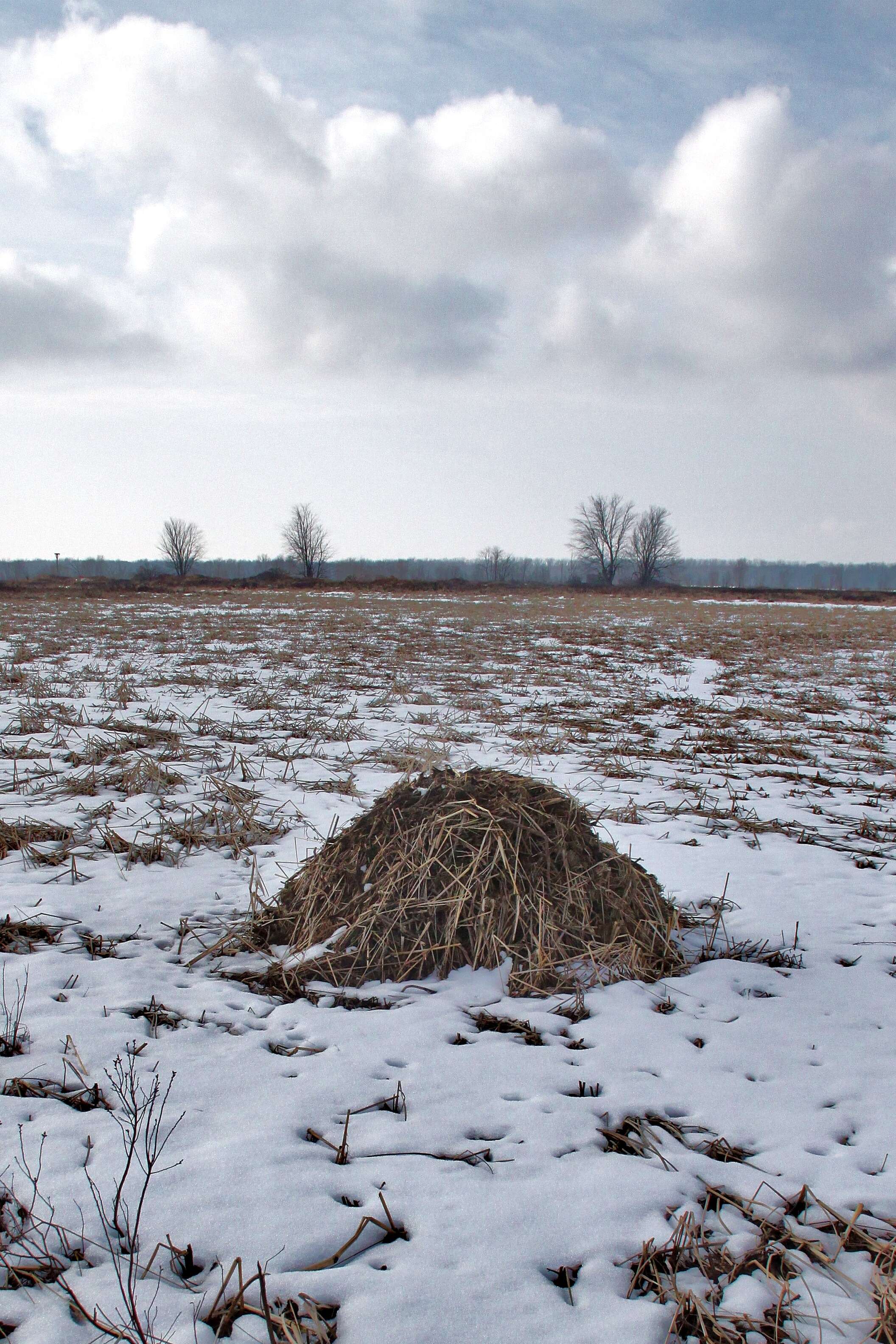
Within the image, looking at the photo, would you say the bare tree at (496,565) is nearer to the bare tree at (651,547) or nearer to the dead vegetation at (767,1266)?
the bare tree at (651,547)

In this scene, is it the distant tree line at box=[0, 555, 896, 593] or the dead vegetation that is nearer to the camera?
the dead vegetation

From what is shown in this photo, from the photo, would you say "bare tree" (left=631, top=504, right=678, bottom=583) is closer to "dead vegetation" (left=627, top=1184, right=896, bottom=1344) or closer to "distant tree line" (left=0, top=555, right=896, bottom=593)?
"distant tree line" (left=0, top=555, right=896, bottom=593)

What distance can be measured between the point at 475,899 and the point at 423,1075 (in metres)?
0.97

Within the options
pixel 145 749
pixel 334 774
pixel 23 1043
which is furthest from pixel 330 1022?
pixel 145 749

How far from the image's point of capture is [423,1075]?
2365mm

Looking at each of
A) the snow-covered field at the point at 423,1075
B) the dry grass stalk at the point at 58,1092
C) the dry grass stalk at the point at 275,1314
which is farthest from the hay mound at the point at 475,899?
the dry grass stalk at the point at 275,1314

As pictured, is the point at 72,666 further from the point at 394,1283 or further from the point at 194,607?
the point at 194,607

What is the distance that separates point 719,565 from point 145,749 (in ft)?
678

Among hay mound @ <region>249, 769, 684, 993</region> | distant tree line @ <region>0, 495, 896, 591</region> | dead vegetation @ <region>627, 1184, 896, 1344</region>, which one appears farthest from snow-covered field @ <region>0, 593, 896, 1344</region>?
distant tree line @ <region>0, 495, 896, 591</region>

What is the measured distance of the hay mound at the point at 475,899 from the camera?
122 inches

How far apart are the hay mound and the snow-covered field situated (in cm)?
17

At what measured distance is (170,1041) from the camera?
2.47 meters

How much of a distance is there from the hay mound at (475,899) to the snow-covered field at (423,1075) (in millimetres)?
167

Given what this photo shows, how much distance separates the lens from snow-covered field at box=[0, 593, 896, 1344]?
1600mm
